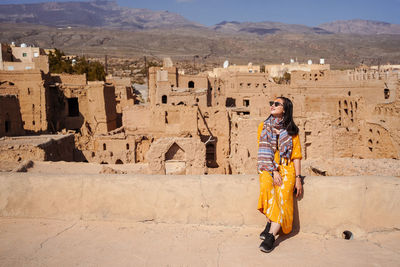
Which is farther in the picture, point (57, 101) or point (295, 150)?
point (57, 101)

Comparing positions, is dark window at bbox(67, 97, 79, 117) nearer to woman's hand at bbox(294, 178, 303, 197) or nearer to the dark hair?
the dark hair

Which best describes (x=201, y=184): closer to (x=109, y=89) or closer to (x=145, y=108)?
(x=145, y=108)

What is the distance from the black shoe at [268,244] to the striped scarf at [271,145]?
740 millimetres

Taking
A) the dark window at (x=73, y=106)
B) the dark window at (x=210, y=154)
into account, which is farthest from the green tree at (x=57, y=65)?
the dark window at (x=210, y=154)

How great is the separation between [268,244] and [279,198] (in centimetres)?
57

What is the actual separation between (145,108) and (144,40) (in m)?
94.7

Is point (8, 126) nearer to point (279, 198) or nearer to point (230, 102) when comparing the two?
point (279, 198)

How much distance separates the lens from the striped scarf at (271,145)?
394 centimetres

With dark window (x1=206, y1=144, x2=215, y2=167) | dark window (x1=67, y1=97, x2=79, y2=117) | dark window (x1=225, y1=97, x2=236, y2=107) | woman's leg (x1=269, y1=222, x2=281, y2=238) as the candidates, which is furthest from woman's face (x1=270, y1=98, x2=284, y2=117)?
dark window (x1=225, y1=97, x2=236, y2=107)

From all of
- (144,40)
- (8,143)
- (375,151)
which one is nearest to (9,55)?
(8,143)

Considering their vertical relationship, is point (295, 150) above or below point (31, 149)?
above

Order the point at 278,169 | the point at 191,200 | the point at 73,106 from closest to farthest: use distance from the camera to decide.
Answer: the point at 278,169 < the point at 191,200 < the point at 73,106

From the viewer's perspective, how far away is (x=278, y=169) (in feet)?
13.1

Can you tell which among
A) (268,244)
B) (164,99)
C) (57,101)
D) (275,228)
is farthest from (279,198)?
(164,99)
